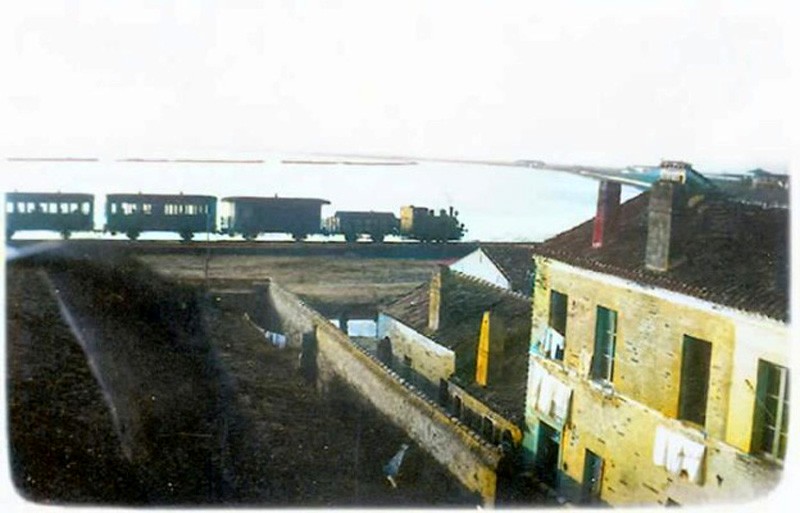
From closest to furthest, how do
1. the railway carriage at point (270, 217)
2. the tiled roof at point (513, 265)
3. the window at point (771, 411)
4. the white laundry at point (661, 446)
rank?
1. the window at point (771, 411)
2. the white laundry at point (661, 446)
3. the railway carriage at point (270, 217)
4. the tiled roof at point (513, 265)

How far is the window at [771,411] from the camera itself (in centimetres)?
435

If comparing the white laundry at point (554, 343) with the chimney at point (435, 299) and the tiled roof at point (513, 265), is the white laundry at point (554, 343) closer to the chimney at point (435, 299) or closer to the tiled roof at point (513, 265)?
the chimney at point (435, 299)

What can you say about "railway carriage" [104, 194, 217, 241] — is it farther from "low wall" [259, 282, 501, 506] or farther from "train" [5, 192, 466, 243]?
"low wall" [259, 282, 501, 506]

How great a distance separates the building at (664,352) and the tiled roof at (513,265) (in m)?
3.03

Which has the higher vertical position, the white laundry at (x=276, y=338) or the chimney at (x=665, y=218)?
the chimney at (x=665, y=218)

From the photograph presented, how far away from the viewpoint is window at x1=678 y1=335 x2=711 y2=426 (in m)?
4.83

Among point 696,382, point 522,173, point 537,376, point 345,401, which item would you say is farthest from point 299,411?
point 696,382

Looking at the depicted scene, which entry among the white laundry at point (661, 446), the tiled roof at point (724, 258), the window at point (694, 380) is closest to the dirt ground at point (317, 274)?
the tiled roof at point (724, 258)

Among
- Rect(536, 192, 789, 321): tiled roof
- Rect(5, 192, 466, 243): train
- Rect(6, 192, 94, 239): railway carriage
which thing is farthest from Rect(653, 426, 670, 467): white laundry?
Rect(6, 192, 94, 239): railway carriage

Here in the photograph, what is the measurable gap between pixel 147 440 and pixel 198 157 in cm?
212

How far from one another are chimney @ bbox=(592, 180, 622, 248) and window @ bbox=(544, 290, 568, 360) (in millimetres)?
639

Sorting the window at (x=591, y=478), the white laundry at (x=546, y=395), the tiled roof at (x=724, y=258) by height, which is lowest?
the window at (x=591, y=478)

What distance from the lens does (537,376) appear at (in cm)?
654

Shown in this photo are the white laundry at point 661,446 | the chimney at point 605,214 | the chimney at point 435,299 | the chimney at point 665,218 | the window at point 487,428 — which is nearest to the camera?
the white laundry at point 661,446
